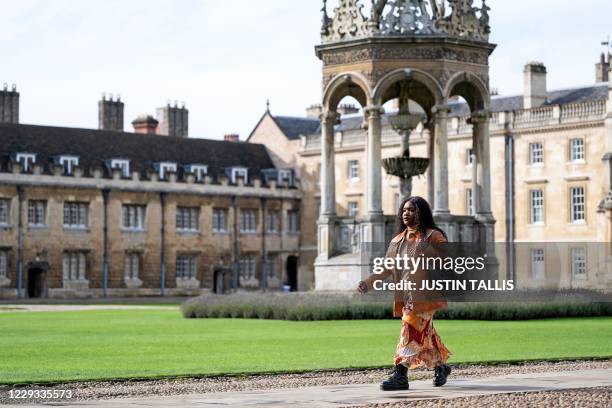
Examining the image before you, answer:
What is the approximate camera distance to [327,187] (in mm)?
38531

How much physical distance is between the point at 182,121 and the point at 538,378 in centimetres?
7390

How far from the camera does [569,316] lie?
1353 inches

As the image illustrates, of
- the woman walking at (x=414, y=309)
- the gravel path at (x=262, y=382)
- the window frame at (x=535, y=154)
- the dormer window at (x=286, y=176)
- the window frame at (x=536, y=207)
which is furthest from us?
the dormer window at (x=286, y=176)

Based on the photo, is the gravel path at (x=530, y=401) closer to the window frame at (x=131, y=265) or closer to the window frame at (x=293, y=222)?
the window frame at (x=131, y=265)

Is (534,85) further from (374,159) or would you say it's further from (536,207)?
(374,159)

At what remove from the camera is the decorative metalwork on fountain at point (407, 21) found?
37.5 m

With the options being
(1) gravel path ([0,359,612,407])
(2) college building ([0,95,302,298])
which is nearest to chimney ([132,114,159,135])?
(2) college building ([0,95,302,298])

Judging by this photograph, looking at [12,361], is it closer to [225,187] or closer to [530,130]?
[530,130]

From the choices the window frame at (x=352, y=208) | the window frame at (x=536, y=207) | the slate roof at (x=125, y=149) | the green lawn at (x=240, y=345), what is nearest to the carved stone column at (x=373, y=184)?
the green lawn at (x=240, y=345)

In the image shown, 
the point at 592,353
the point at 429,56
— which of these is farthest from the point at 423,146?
the point at 592,353

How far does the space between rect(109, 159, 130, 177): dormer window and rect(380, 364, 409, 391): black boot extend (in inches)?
2452

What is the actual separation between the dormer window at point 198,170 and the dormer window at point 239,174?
5.91 feet

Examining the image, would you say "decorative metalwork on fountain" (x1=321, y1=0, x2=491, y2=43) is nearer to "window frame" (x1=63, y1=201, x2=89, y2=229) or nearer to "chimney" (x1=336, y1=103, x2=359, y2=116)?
"window frame" (x1=63, y1=201, x2=89, y2=229)

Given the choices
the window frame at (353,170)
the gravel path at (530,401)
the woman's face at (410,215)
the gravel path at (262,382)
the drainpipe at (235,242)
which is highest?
the window frame at (353,170)
